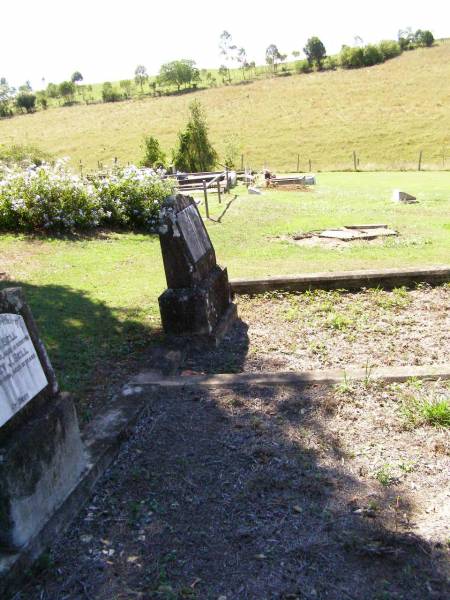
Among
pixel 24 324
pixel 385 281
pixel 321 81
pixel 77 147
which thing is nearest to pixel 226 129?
pixel 77 147

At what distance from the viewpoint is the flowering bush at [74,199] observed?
461 inches

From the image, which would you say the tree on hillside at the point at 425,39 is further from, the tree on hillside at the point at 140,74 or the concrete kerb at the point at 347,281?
the concrete kerb at the point at 347,281

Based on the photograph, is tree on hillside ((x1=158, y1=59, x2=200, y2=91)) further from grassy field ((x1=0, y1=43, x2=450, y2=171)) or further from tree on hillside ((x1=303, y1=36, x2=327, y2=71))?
tree on hillside ((x1=303, y1=36, x2=327, y2=71))

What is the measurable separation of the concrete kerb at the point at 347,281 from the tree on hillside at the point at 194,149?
24.5 meters

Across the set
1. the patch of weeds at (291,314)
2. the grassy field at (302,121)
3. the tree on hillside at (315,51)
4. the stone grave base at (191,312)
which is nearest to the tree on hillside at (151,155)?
the grassy field at (302,121)

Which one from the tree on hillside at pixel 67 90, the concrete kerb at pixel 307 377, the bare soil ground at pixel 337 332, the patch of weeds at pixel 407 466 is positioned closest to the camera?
the patch of weeds at pixel 407 466

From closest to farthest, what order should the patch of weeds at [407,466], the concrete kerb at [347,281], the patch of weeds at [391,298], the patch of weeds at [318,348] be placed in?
1. the patch of weeds at [407,466]
2. the patch of weeds at [318,348]
3. the patch of weeds at [391,298]
4. the concrete kerb at [347,281]

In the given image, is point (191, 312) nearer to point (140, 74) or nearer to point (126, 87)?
point (126, 87)

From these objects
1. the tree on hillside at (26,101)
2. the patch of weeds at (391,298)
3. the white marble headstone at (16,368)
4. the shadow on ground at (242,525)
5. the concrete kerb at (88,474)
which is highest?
the tree on hillside at (26,101)

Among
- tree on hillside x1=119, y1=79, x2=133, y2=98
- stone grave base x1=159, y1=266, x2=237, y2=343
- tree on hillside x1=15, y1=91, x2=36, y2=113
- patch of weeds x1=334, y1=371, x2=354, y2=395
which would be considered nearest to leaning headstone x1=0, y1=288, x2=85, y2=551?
patch of weeds x1=334, y1=371, x2=354, y2=395

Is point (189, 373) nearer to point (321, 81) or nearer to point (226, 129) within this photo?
point (226, 129)

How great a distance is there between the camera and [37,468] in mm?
2834

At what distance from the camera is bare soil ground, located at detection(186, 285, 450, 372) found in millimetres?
5199

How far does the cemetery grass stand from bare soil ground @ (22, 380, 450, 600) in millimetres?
1123
